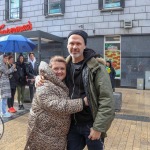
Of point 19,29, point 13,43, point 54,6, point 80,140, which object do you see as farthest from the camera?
point 19,29

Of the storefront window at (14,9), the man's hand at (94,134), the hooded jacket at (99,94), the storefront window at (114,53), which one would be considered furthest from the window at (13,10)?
the man's hand at (94,134)

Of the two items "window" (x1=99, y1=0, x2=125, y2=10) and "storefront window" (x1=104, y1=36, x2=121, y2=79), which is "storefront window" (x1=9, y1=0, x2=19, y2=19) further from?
"storefront window" (x1=104, y1=36, x2=121, y2=79)

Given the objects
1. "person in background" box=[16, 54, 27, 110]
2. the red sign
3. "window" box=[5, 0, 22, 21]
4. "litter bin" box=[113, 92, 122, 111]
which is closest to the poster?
the red sign

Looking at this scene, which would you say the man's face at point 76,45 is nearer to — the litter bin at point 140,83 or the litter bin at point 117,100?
the litter bin at point 117,100

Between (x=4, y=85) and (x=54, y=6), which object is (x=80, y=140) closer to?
(x=4, y=85)

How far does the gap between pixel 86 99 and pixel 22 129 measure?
3.61 meters

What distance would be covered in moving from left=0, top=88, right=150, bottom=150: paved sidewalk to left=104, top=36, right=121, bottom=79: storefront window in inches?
247

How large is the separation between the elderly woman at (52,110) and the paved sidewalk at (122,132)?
7.31ft

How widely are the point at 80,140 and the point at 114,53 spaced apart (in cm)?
1162

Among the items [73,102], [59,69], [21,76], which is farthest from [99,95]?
[21,76]

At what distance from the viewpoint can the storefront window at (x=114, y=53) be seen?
13766 millimetres

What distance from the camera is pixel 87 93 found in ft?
7.44

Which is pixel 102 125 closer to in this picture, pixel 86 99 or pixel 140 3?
pixel 86 99

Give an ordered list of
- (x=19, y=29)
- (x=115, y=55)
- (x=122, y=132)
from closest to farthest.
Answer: (x=122, y=132), (x=115, y=55), (x=19, y=29)
